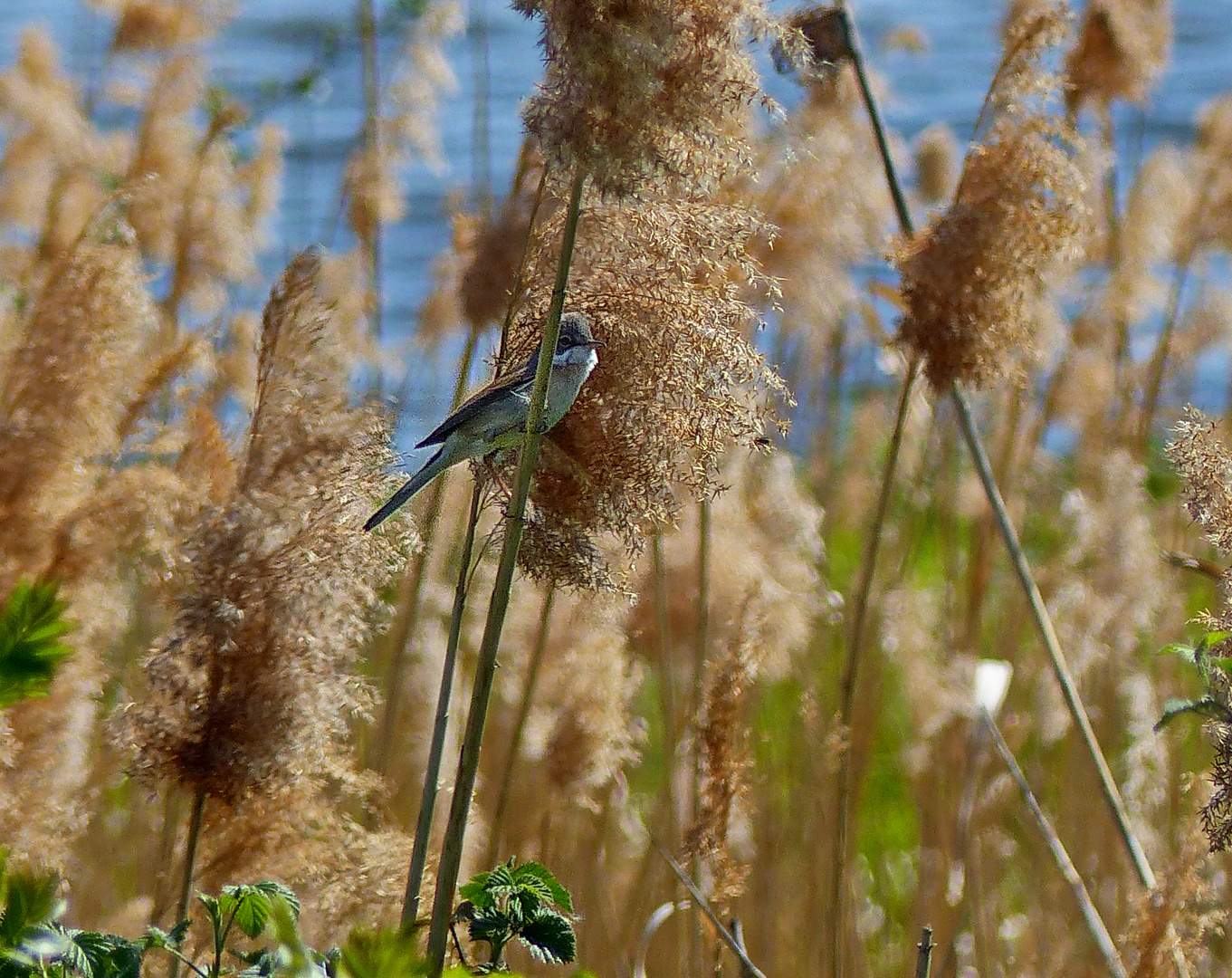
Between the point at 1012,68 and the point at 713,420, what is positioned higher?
the point at 1012,68

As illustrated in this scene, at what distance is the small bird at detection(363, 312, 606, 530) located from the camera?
1.51 meters

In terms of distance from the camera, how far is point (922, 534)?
355cm

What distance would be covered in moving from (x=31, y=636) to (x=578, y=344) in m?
0.64

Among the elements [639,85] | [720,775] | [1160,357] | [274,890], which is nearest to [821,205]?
[1160,357]

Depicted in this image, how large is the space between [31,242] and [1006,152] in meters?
2.68

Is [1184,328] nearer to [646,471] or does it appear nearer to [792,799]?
[792,799]

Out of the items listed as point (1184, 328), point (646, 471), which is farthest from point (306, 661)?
point (1184, 328)

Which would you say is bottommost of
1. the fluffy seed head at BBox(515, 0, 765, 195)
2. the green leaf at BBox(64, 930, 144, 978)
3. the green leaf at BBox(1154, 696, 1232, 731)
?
the green leaf at BBox(64, 930, 144, 978)

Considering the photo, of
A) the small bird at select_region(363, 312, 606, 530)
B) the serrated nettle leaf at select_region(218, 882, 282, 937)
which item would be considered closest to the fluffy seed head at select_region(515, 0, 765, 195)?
the small bird at select_region(363, 312, 606, 530)

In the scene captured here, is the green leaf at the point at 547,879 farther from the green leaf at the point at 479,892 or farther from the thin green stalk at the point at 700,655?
the thin green stalk at the point at 700,655

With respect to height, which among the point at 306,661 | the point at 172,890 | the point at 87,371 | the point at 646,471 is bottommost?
the point at 172,890

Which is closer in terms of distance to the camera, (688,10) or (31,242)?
(688,10)

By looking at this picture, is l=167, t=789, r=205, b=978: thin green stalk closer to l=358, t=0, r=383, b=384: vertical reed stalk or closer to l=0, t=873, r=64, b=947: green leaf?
l=0, t=873, r=64, b=947: green leaf

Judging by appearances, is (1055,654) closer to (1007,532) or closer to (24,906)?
(1007,532)
